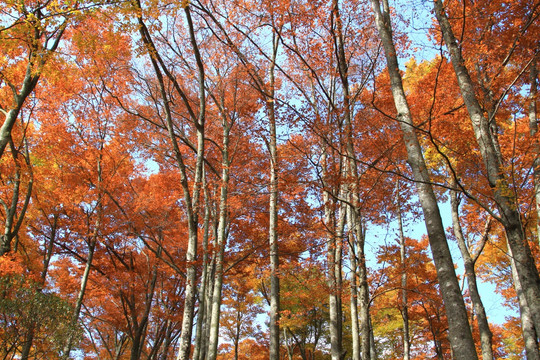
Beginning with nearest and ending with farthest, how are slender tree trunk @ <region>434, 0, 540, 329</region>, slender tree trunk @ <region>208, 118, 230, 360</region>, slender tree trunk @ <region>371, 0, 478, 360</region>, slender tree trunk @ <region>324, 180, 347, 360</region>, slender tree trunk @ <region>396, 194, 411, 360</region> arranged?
slender tree trunk @ <region>371, 0, 478, 360</region> < slender tree trunk @ <region>434, 0, 540, 329</region> < slender tree trunk @ <region>324, 180, 347, 360</region> < slender tree trunk @ <region>208, 118, 230, 360</region> < slender tree trunk @ <region>396, 194, 411, 360</region>

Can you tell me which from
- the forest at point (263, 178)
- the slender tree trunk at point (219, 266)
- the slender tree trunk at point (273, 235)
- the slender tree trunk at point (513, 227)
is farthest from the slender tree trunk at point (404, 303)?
the slender tree trunk at point (513, 227)

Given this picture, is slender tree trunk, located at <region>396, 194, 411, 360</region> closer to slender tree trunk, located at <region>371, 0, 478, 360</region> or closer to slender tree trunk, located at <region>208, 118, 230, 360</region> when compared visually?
slender tree trunk, located at <region>208, 118, 230, 360</region>

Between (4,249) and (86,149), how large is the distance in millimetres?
4881

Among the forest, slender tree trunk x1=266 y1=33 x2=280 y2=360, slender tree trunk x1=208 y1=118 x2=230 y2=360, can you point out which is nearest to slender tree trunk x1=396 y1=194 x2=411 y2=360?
the forest

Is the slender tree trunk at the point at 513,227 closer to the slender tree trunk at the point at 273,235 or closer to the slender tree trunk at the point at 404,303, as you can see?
the slender tree trunk at the point at 273,235

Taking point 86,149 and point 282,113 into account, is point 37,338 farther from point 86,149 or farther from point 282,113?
point 282,113

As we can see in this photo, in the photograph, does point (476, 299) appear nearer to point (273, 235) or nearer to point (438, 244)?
point (273, 235)

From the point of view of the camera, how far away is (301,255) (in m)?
10.6

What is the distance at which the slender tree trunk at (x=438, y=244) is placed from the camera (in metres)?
3.31

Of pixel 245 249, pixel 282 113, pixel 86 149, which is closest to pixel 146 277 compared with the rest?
pixel 245 249

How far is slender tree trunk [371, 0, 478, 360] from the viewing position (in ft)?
10.9

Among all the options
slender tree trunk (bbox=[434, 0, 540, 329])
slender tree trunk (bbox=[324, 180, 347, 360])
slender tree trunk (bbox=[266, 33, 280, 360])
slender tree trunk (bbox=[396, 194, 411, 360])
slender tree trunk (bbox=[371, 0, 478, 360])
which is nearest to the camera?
slender tree trunk (bbox=[371, 0, 478, 360])

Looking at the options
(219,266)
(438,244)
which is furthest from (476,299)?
(219,266)

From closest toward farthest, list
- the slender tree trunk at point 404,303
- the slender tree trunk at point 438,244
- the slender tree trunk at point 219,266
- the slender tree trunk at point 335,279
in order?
the slender tree trunk at point 438,244, the slender tree trunk at point 335,279, the slender tree trunk at point 219,266, the slender tree trunk at point 404,303
